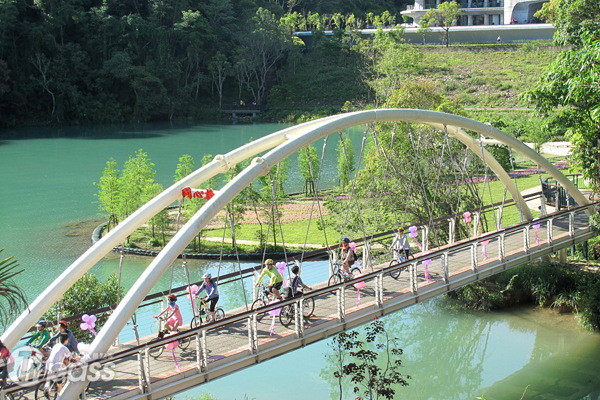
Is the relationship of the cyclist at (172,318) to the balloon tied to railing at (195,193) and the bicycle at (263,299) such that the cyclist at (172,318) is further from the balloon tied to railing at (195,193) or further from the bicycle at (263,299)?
the balloon tied to railing at (195,193)

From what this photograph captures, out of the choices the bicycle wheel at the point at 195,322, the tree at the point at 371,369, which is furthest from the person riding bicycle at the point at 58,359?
the tree at the point at 371,369

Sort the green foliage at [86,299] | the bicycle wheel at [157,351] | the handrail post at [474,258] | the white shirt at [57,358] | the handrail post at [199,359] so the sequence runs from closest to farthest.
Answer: the white shirt at [57,358] → the handrail post at [199,359] → the bicycle wheel at [157,351] → the handrail post at [474,258] → the green foliage at [86,299]

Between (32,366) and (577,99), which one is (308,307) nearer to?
(32,366)

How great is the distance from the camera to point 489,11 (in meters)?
82.6

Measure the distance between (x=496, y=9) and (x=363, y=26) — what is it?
18.4m

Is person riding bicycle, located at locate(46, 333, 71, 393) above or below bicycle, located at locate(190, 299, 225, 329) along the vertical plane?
above

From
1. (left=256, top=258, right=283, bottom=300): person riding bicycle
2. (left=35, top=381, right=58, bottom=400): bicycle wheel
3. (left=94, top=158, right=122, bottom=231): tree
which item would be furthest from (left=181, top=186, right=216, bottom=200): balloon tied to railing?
(left=94, top=158, right=122, bottom=231): tree

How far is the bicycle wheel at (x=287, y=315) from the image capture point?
443 inches

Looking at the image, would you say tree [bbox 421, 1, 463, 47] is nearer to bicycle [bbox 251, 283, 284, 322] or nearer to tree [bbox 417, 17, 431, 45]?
tree [bbox 417, 17, 431, 45]

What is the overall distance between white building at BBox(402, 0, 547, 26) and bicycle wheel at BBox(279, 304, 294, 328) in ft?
255

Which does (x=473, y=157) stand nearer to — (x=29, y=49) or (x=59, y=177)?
(x=59, y=177)

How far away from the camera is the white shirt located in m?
8.91

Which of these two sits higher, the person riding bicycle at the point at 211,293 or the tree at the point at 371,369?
the person riding bicycle at the point at 211,293

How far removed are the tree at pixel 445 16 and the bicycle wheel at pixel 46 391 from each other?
2842 inches
